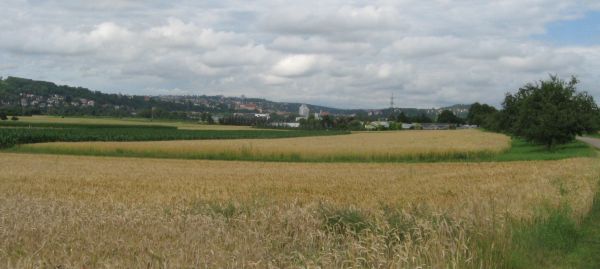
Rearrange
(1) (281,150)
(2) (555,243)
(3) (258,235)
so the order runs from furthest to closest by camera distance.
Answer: (1) (281,150) → (2) (555,243) → (3) (258,235)

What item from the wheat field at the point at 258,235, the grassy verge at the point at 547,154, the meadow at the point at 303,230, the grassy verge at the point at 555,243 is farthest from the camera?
the grassy verge at the point at 547,154

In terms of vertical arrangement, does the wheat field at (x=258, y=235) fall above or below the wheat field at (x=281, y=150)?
above

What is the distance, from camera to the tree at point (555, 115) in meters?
50.0

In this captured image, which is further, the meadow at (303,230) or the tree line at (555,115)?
the tree line at (555,115)

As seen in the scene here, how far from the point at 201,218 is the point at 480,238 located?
4538 mm

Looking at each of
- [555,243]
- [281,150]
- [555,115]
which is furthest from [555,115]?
[555,243]

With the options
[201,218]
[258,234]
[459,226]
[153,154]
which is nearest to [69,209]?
[201,218]

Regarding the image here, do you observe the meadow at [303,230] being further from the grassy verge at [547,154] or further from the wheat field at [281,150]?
the wheat field at [281,150]

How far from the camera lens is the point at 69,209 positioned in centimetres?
1073

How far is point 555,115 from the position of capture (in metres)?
49.9

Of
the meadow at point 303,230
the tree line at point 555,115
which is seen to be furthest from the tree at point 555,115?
the meadow at point 303,230

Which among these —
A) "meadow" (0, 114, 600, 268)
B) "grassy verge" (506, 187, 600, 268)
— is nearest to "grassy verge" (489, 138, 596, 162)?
"meadow" (0, 114, 600, 268)

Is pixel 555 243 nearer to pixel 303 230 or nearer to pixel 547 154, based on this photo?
pixel 303 230

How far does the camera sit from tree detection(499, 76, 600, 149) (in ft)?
164
